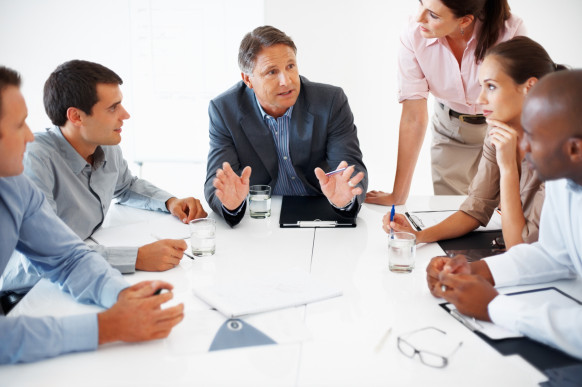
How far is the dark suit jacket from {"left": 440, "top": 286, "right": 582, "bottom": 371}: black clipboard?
1351 mm

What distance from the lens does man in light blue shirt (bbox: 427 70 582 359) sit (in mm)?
1179

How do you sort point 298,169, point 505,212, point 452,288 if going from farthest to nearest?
1. point 298,169
2. point 505,212
3. point 452,288

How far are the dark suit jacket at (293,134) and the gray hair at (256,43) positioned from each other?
0.57 feet

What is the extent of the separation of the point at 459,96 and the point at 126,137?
10.1ft

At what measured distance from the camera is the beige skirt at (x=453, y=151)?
2.87m

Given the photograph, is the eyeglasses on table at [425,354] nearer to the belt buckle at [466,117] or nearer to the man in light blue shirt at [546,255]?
the man in light blue shirt at [546,255]

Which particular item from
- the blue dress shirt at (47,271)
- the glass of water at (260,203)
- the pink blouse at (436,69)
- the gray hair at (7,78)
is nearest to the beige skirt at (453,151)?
the pink blouse at (436,69)

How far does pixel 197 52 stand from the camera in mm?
4480

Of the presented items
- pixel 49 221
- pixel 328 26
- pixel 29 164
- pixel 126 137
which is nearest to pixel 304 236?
pixel 49 221

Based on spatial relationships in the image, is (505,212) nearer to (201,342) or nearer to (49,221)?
(201,342)

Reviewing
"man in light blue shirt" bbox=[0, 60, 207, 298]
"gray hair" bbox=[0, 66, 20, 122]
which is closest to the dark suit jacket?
"man in light blue shirt" bbox=[0, 60, 207, 298]

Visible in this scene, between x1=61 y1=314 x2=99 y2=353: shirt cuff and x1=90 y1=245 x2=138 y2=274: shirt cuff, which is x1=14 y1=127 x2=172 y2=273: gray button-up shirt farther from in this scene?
x1=61 y1=314 x2=99 y2=353: shirt cuff

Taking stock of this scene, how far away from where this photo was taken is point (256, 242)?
6.16ft

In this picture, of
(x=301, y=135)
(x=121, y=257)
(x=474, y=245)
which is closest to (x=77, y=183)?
(x=121, y=257)
